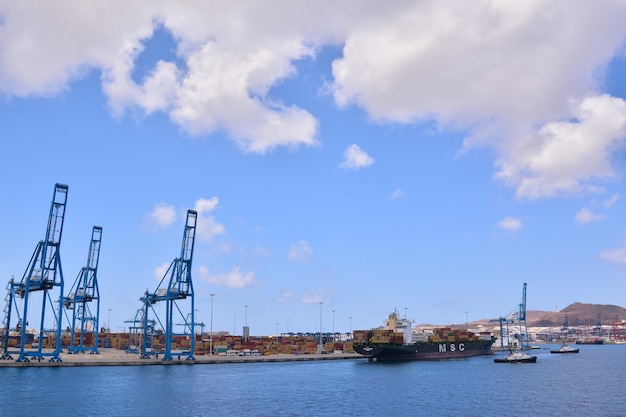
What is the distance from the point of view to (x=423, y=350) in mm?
120625

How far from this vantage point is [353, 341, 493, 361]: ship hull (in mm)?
111312

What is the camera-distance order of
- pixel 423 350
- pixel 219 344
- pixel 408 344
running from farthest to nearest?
pixel 219 344
pixel 423 350
pixel 408 344

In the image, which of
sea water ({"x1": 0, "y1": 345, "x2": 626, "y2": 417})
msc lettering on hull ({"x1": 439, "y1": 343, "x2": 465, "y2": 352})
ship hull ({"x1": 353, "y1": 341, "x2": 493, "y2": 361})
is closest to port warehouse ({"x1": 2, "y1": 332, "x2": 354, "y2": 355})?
ship hull ({"x1": 353, "y1": 341, "x2": 493, "y2": 361})

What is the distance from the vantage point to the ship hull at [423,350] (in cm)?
11131

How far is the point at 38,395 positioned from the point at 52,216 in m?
46.1

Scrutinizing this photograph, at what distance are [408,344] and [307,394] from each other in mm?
64889

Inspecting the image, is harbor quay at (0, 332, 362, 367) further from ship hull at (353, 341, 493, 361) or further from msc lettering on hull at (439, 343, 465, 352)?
msc lettering on hull at (439, 343, 465, 352)

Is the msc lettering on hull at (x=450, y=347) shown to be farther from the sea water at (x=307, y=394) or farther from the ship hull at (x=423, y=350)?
the sea water at (x=307, y=394)

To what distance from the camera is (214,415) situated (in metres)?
44.1

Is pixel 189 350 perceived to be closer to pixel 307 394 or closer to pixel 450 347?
pixel 450 347

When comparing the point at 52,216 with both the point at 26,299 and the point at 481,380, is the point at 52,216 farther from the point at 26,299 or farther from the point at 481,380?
the point at 481,380

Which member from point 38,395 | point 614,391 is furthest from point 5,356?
point 614,391

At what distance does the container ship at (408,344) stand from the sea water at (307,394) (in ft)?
93.3

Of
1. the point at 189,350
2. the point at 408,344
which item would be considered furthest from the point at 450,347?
the point at 189,350
